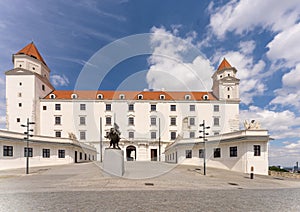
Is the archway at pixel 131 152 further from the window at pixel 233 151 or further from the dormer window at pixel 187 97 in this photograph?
the window at pixel 233 151

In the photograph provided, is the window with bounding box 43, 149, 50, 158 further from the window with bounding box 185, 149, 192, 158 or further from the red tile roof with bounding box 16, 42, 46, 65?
the red tile roof with bounding box 16, 42, 46, 65

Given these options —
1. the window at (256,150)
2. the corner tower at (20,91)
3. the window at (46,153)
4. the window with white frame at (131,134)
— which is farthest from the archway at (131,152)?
the window at (256,150)

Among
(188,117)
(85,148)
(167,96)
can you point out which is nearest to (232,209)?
(85,148)

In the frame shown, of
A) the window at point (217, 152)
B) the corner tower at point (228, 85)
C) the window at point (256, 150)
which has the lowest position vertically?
the window at point (217, 152)

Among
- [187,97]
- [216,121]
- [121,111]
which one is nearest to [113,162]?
[121,111]

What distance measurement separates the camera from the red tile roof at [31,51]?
167ft

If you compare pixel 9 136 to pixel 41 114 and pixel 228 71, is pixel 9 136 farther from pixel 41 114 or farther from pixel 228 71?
pixel 228 71

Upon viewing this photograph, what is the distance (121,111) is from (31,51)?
24887 millimetres

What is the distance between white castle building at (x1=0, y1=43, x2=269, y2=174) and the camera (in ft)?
161

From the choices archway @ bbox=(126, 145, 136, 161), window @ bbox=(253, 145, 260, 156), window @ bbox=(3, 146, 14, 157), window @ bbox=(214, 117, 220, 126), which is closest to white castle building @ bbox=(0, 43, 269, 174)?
archway @ bbox=(126, 145, 136, 161)

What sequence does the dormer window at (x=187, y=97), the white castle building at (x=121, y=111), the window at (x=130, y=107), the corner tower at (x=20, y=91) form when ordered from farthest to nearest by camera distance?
the dormer window at (x=187, y=97) → the window at (x=130, y=107) → the white castle building at (x=121, y=111) → the corner tower at (x=20, y=91)

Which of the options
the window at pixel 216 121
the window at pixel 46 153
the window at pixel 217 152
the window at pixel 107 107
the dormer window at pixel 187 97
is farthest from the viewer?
the dormer window at pixel 187 97

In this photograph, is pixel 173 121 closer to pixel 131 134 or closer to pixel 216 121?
pixel 216 121

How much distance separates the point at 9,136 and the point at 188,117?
121ft
